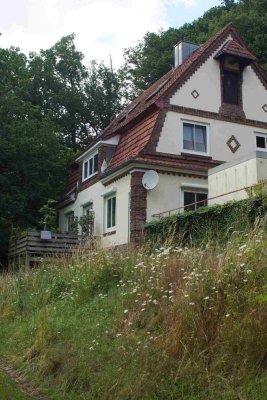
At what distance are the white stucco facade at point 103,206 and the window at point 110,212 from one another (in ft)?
0.60

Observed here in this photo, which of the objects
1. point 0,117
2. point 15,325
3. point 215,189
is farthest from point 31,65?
point 15,325

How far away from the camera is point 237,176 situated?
16.5m

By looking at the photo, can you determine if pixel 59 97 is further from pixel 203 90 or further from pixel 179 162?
pixel 179 162

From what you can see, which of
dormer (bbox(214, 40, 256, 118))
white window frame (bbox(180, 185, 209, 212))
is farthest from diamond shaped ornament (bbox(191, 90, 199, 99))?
white window frame (bbox(180, 185, 209, 212))

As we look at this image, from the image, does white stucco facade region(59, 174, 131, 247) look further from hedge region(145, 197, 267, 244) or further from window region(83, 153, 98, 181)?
hedge region(145, 197, 267, 244)

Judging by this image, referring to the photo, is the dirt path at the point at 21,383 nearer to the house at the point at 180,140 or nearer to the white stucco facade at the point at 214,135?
the house at the point at 180,140

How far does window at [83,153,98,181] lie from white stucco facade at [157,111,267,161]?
486 cm

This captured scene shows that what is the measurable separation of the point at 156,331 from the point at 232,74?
18870mm

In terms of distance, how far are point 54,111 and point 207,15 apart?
48.0 feet

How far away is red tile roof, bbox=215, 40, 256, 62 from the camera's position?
23.6 metres

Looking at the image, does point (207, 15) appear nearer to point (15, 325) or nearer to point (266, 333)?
point (15, 325)

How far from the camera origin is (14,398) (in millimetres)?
6215

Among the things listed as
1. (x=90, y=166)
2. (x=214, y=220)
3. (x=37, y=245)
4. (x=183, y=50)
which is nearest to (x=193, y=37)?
(x=183, y=50)

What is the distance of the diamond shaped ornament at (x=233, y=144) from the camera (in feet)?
75.9
